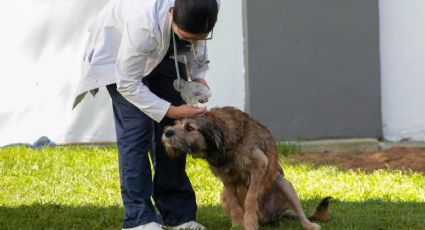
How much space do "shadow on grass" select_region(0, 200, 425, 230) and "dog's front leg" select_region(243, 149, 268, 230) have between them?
1.20 ft

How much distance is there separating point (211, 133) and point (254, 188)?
0.52 meters

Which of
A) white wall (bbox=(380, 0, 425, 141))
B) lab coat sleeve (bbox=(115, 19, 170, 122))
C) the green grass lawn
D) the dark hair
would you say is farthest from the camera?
white wall (bbox=(380, 0, 425, 141))

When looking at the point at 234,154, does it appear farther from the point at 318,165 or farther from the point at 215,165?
the point at 318,165

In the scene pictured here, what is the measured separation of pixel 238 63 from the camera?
35.3 ft

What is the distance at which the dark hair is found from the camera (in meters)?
5.66

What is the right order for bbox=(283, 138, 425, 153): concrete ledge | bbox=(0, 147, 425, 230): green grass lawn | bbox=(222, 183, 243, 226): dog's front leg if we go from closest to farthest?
1. bbox=(222, 183, 243, 226): dog's front leg
2. bbox=(0, 147, 425, 230): green grass lawn
3. bbox=(283, 138, 425, 153): concrete ledge

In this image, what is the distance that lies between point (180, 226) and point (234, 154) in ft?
2.47

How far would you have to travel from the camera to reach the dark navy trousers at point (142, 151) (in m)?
6.26

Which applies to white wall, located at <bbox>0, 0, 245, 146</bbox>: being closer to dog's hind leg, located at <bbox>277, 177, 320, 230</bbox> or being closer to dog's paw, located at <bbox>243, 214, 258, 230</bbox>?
dog's hind leg, located at <bbox>277, 177, 320, 230</bbox>

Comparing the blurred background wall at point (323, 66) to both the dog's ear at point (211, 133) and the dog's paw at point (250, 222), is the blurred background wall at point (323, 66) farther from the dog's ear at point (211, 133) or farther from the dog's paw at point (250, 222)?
the dog's ear at point (211, 133)

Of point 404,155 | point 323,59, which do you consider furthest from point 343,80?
point 404,155

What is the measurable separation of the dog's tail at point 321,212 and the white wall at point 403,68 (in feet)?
13.8

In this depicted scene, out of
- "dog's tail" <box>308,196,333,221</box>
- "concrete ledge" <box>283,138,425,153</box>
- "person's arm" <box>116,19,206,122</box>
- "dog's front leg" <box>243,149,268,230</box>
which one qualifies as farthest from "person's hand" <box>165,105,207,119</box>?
"concrete ledge" <box>283,138,425,153</box>

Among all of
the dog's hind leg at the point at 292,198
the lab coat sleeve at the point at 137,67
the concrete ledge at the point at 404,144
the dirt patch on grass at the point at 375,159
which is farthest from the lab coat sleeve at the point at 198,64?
the concrete ledge at the point at 404,144
